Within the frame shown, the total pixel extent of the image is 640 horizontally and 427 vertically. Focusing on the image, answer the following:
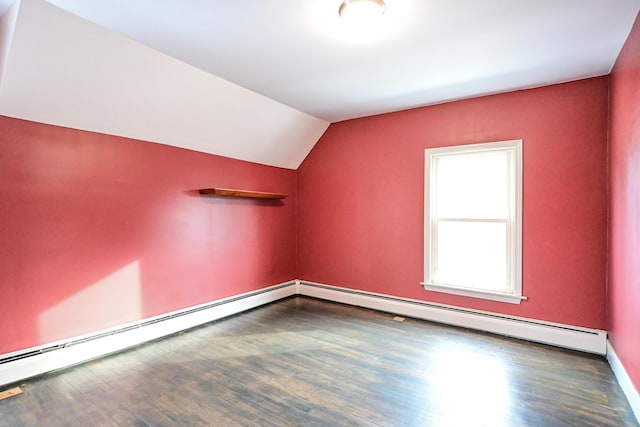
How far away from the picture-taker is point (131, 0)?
6.14 feet

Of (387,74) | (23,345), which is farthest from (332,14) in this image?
(23,345)

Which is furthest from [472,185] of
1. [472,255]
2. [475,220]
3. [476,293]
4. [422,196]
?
[476,293]

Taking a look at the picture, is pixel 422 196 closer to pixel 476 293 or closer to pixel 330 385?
pixel 476 293

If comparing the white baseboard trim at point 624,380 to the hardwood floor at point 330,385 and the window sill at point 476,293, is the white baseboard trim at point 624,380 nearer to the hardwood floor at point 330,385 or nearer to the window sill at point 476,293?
the hardwood floor at point 330,385

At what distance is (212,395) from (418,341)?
199cm

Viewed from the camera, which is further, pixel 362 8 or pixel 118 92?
pixel 118 92

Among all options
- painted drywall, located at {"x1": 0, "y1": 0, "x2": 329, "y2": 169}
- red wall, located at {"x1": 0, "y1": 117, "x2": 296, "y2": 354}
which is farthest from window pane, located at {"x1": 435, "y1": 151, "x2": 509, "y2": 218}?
red wall, located at {"x1": 0, "y1": 117, "x2": 296, "y2": 354}

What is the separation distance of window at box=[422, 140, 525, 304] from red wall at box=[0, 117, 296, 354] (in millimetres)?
2407

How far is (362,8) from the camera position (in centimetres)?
185

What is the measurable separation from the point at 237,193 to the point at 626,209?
3573mm

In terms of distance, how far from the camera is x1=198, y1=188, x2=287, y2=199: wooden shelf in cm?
368

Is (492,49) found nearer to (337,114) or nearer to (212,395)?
(337,114)

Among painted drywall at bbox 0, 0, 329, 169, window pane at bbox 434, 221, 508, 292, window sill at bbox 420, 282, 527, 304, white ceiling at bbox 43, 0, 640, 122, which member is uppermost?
white ceiling at bbox 43, 0, 640, 122

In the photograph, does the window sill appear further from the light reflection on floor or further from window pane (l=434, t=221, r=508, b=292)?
the light reflection on floor
